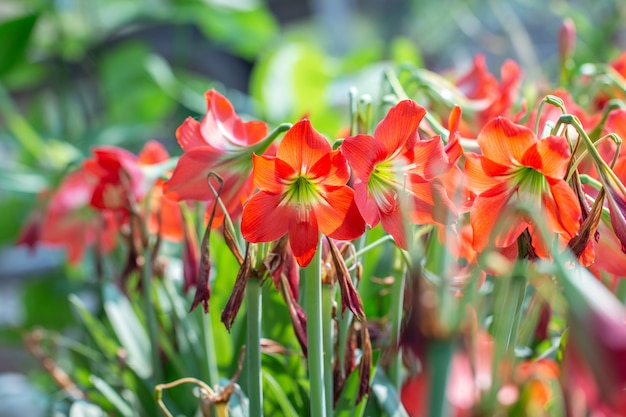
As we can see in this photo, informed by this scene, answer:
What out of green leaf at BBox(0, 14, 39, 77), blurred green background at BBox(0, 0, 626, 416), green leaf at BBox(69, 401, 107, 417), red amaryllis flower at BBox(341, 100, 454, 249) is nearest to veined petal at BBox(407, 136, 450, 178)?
red amaryllis flower at BBox(341, 100, 454, 249)

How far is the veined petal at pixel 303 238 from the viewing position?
0.27 meters

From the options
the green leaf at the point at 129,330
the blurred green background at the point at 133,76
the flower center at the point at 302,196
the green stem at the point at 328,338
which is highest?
the flower center at the point at 302,196

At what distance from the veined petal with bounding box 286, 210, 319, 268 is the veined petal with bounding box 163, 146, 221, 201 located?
63 millimetres

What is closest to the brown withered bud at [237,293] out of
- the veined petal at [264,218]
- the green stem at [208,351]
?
the veined petal at [264,218]

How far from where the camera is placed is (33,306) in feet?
3.38

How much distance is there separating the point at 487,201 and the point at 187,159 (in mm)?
138

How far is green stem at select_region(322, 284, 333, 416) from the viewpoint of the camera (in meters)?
0.31

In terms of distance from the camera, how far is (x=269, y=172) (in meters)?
0.28

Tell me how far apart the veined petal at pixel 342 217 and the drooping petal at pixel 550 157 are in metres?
0.07

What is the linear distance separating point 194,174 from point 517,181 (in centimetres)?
15

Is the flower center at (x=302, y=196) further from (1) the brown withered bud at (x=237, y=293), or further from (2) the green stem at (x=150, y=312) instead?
(2) the green stem at (x=150, y=312)

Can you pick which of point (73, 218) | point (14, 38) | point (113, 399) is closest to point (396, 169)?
point (113, 399)

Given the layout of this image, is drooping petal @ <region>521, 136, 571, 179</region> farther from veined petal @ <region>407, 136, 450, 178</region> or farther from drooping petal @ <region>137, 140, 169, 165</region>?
drooping petal @ <region>137, 140, 169, 165</region>

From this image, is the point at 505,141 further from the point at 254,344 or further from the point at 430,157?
the point at 254,344
